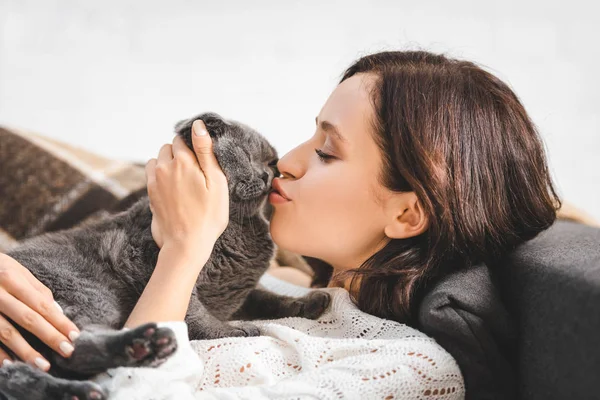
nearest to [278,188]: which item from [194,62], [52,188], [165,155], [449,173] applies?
[165,155]

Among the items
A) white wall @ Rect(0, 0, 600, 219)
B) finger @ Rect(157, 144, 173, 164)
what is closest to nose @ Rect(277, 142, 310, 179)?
finger @ Rect(157, 144, 173, 164)

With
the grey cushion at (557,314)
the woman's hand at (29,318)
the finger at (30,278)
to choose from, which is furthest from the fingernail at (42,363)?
the grey cushion at (557,314)

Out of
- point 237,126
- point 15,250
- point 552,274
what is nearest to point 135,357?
point 15,250

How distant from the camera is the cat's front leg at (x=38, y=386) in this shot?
70 cm

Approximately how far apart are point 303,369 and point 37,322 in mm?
443

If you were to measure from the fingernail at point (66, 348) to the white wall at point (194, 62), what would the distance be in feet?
5.03

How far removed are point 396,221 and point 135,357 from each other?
0.59m

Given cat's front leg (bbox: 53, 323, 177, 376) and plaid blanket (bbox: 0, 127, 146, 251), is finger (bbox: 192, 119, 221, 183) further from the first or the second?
plaid blanket (bbox: 0, 127, 146, 251)

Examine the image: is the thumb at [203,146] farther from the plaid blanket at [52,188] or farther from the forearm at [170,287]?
the plaid blanket at [52,188]

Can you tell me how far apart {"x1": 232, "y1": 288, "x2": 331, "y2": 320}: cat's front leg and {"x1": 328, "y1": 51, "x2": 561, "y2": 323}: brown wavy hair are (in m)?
0.08

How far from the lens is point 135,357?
0.74 m

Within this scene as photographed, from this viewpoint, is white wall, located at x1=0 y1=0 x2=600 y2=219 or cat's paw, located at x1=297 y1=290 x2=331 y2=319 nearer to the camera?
cat's paw, located at x1=297 y1=290 x2=331 y2=319

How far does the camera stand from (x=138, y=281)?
1.03 metres

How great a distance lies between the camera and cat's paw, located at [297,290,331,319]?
3.66 feet
